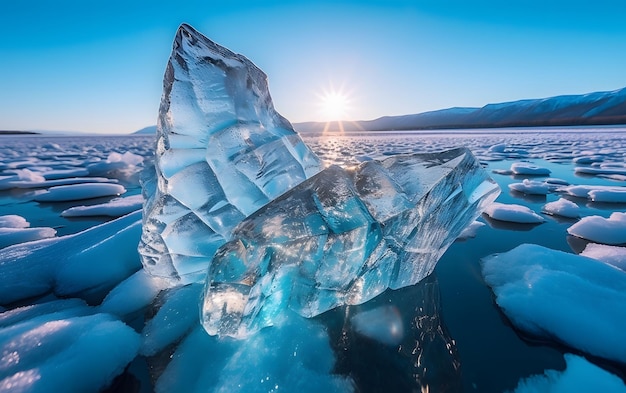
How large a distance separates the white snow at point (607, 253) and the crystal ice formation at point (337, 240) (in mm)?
760

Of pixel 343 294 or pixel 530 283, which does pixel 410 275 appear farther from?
Result: pixel 530 283

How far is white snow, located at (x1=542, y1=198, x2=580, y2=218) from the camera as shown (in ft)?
6.75

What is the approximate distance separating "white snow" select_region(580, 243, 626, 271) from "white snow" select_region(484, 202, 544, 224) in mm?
418

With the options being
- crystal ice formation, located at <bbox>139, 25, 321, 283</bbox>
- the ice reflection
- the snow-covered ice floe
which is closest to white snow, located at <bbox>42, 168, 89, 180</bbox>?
→ the snow-covered ice floe

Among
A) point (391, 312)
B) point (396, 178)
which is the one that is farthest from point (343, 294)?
point (396, 178)

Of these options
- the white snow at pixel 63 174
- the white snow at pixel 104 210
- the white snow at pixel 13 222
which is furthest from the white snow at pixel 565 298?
the white snow at pixel 63 174

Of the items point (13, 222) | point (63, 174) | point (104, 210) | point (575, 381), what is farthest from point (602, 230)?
point (63, 174)

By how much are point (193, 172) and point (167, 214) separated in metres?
0.20

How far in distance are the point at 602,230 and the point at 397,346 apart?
1679mm

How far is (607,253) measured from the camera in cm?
140

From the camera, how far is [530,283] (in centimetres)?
113

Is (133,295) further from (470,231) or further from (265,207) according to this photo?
(470,231)

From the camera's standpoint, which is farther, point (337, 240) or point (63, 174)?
point (63, 174)

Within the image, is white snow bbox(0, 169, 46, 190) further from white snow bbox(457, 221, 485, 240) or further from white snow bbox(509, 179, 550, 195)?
white snow bbox(509, 179, 550, 195)
